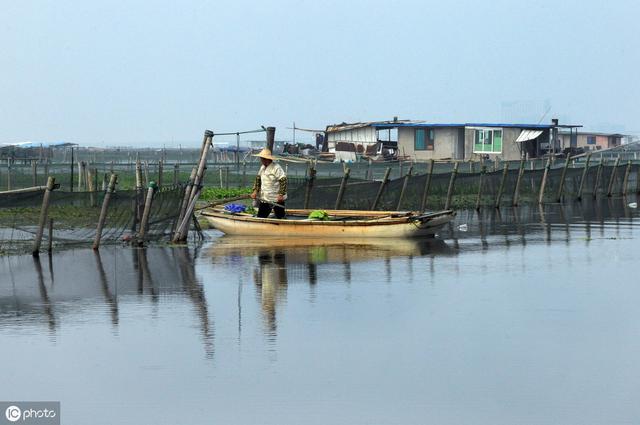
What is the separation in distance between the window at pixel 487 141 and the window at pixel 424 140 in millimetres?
2178

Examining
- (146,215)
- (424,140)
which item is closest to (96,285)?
(146,215)

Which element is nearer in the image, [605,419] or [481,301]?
[605,419]

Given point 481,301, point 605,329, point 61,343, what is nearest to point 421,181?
point 481,301

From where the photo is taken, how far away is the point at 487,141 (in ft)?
193

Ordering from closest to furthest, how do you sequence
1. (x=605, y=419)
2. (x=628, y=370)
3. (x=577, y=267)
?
(x=605, y=419) → (x=628, y=370) → (x=577, y=267)

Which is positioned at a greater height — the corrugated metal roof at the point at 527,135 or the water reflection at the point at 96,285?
the corrugated metal roof at the point at 527,135

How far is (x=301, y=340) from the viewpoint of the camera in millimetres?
12984

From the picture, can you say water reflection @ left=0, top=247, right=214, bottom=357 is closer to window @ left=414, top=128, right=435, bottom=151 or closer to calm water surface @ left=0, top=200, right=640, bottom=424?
calm water surface @ left=0, top=200, right=640, bottom=424

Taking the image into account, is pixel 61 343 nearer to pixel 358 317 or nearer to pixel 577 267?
pixel 358 317

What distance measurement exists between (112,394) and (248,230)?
13792 mm

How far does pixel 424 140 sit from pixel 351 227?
119 feet

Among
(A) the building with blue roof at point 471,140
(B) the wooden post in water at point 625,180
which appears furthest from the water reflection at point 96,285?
(A) the building with blue roof at point 471,140

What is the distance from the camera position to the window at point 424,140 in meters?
59.1

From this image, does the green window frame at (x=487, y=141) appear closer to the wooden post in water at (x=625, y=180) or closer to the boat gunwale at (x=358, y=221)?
the wooden post in water at (x=625, y=180)
